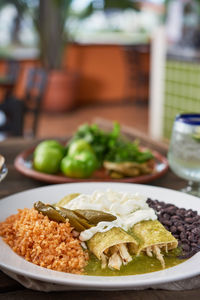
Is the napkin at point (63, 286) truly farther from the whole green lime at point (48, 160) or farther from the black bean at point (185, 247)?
the whole green lime at point (48, 160)

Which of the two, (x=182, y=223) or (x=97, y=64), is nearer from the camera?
(x=182, y=223)

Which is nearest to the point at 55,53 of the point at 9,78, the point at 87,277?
the point at 9,78

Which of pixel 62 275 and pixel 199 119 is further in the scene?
pixel 199 119

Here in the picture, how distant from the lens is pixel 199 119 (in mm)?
1084

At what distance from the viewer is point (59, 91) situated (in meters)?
6.00

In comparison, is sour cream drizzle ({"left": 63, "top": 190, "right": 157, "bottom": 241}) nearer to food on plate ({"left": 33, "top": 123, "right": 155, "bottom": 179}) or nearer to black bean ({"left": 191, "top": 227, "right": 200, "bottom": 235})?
black bean ({"left": 191, "top": 227, "right": 200, "bottom": 235})

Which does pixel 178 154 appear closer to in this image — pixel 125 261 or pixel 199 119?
pixel 199 119

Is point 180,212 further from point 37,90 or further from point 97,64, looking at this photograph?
point 97,64

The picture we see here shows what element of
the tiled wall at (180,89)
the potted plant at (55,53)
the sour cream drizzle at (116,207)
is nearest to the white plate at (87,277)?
the sour cream drizzle at (116,207)

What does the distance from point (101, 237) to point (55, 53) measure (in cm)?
540

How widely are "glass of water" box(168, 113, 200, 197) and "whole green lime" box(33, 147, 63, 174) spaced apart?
0.35 meters

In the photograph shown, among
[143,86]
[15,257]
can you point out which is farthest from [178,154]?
[143,86]

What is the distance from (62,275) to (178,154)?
535 mm

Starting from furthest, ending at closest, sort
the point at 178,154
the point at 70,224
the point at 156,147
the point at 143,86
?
the point at 143,86, the point at 156,147, the point at 178,154, the point at 70,224
